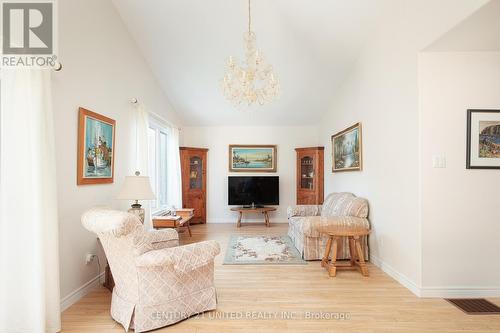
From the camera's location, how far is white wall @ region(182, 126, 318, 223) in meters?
6.73

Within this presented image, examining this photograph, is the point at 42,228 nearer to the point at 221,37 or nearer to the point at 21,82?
the point at 21,82

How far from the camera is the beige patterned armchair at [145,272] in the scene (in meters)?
2.02

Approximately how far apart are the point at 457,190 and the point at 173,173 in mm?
4848

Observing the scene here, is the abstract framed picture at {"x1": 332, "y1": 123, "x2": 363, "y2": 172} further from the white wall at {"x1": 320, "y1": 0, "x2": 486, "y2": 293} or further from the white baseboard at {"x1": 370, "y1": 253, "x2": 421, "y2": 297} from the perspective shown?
the white baseboard at {"x1": 370, "y1": 253, "x2": 421, "y2": 297}

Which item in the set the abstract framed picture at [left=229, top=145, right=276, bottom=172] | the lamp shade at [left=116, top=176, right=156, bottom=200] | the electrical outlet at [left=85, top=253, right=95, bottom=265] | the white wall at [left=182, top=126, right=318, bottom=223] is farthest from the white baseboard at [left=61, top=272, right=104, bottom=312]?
the abstract framed picture at [left=229, top=145, right=276, bottom=172]

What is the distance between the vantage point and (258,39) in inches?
164

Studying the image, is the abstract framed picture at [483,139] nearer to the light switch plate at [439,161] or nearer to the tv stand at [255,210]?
the light switch plate at [439,161]

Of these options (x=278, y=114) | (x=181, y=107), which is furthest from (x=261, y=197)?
(x=181, y=107)

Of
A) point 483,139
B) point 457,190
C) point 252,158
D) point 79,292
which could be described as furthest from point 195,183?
point 483,139

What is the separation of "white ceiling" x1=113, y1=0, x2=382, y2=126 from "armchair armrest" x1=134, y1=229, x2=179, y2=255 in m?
3.04

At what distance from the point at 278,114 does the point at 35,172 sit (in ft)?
16.4

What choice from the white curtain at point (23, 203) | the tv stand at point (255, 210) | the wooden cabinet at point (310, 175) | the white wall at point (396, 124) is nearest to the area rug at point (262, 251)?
the tv stand at point (255, 210)

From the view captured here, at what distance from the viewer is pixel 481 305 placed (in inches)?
98.5

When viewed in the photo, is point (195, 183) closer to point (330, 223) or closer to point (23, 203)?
point (330, 223)
